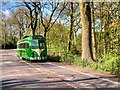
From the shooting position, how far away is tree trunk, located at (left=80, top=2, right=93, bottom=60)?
24.6m

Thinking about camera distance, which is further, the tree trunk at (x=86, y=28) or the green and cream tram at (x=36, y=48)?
the green and cream tram at (x=36, y=48)

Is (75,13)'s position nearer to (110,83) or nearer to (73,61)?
(73,61)

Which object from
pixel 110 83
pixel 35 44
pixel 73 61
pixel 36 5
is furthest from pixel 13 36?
pixel 110 83

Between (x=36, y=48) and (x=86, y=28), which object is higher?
(x=86, y=28)

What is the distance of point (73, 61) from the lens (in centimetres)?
2761

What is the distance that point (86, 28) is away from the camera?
2492cm

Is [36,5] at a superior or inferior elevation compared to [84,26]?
superior

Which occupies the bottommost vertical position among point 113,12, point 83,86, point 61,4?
point 83,86

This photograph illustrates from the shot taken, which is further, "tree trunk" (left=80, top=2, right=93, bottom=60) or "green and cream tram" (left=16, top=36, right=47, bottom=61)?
"green and cream tram" (left=16, top=36, right=47, bottom=61)

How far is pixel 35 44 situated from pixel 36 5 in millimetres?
12055

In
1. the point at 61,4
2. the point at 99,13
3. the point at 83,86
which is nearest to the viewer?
the point at 83,86

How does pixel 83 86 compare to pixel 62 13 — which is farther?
pixel 62 13

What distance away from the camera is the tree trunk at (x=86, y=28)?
80.7 ft

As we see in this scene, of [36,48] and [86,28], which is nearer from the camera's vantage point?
[86,28]
